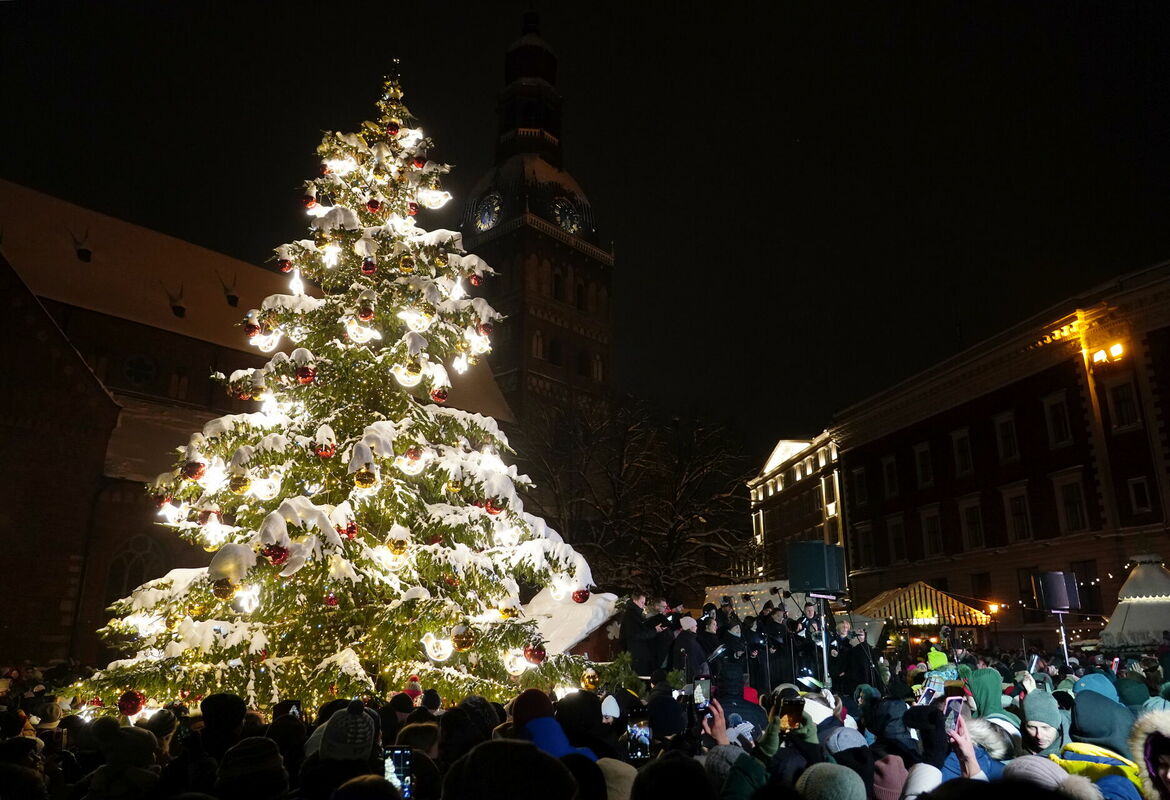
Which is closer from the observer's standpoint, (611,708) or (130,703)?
(611,708)

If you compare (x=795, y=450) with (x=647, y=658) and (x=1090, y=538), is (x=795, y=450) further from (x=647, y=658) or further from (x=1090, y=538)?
(x=647, y=658)

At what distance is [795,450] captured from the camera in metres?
63.2

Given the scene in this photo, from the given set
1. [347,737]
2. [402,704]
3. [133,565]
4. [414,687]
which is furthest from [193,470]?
[133,565]

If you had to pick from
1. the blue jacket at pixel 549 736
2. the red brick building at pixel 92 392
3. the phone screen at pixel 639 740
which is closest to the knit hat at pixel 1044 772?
the blue jacket at pixel 549 736

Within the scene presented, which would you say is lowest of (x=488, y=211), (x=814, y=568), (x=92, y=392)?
(x=814, y=568)

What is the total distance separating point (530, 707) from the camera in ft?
14.0

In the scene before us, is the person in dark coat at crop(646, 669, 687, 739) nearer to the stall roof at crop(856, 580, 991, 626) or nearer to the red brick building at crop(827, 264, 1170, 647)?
the stall roof at crop(856, 580, 991, 626)

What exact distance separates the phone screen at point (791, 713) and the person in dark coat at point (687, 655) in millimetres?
8018

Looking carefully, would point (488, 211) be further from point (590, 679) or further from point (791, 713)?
point (791, 713)

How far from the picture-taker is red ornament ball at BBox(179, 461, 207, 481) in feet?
27.0

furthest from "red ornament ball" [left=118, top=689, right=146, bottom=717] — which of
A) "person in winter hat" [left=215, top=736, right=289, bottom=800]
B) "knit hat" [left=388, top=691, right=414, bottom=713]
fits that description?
"person in winter hat" [left=215, top=736, right=289, bottom=800]

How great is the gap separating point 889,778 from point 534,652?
5.11 m

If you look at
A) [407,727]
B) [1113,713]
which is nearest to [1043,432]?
[1113,713]

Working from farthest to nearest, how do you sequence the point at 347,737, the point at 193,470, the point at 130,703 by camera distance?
the point at 193,470 → the point at 130,703 → the point at 347,737
